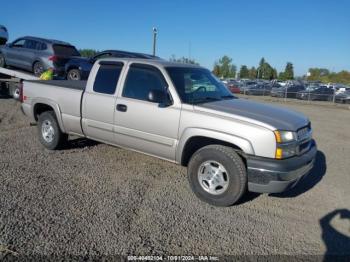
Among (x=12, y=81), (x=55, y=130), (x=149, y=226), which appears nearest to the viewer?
(x=149, y=226)

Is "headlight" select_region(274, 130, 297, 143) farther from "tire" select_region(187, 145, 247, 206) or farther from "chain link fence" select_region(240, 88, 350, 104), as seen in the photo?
"chain link fence" select_region(240, 88, 350, 104)

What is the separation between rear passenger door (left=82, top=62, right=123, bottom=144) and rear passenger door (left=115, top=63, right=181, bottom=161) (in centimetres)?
17

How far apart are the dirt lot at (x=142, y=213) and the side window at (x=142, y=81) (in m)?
1.35

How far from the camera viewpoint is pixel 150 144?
4.83 m

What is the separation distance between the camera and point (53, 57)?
10.1 meters

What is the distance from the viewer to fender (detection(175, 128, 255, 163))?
3950 millimetres

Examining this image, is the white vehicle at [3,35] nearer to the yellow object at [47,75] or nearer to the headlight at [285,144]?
the yellow object at [47,75]

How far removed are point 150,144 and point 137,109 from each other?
1.85 feet

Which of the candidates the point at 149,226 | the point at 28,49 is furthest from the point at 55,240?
the point at 28,49

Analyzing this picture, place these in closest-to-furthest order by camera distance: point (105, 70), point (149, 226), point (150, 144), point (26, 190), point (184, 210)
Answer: point (149, 226) < point (184, 210) < point (26, 190) < point (150, 144) < point (105, 70)

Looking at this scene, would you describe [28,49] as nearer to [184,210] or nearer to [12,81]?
[12,81]

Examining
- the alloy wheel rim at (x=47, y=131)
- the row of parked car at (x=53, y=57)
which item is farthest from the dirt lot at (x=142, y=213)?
the row of parked car at (x=53, y=57)

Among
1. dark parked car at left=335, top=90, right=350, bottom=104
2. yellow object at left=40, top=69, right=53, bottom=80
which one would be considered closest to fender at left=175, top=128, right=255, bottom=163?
yellow object at left=40, top=69, right=53, bottom=80

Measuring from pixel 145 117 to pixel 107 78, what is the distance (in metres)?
1.17
